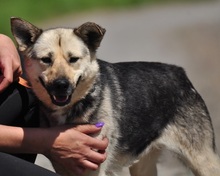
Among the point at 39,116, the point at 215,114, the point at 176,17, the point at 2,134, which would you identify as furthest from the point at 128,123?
the point at 176,17

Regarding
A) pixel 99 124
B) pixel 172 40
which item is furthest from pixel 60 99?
pixel 172 40

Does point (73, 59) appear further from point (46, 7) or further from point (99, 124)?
point (46, 7)

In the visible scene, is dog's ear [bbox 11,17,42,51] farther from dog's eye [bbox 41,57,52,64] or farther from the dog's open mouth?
the dog's open mouth

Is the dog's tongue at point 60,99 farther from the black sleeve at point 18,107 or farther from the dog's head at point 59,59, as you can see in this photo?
the black sleeve at point 18,107

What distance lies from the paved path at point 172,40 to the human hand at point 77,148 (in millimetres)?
1191

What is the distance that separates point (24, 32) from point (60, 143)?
71cm

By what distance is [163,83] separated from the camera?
5254 mm

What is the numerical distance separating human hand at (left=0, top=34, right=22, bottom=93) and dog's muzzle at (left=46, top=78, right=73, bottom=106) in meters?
0.25

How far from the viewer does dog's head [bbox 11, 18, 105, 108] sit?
439 centimetres

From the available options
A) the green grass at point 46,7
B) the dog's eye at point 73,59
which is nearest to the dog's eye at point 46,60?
the dog's eye at point 73,59

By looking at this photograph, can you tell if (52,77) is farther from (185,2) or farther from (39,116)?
(185,2)

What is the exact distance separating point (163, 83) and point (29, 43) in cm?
112

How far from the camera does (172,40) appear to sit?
14180 mm

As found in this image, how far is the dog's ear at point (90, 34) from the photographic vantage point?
449 cm
